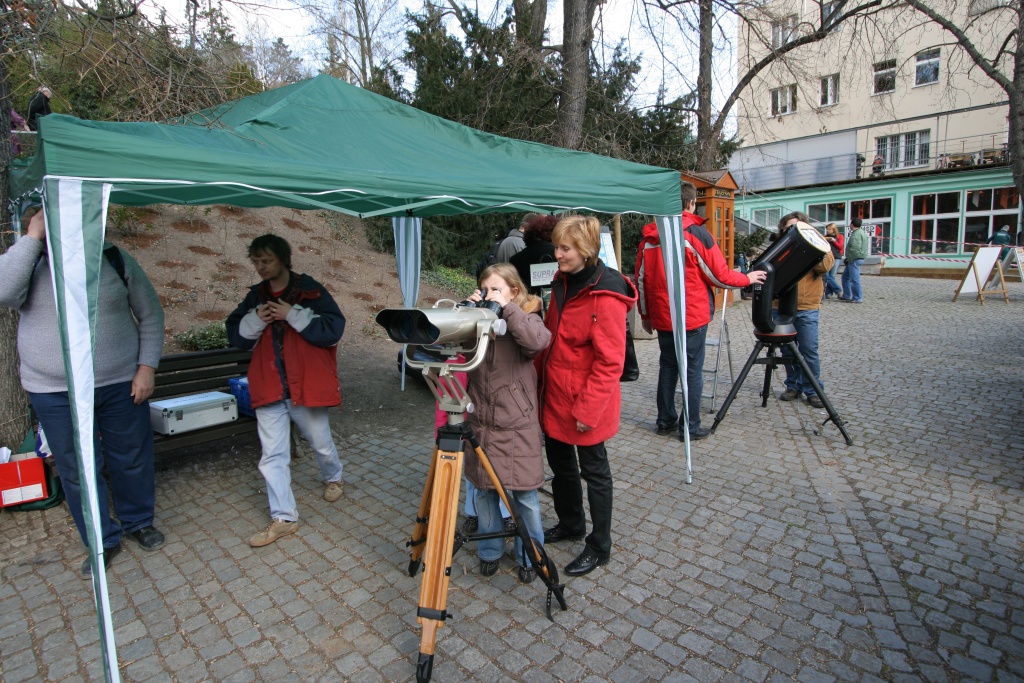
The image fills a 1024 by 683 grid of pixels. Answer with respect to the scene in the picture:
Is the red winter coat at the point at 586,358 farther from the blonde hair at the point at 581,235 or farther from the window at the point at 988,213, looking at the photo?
the window at the point at 988,213

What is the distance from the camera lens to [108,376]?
9.97 feet

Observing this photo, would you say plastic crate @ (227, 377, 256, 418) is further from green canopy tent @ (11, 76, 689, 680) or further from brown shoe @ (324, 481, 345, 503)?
green canopy tent @ (11, 76, 689, 680)

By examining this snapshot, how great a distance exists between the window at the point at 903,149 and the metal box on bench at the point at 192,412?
2702cm

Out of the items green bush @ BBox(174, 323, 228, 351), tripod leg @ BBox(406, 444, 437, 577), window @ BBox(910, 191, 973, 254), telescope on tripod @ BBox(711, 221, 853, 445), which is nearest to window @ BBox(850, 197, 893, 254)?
window @ BBox(910, 191, 973, 254)

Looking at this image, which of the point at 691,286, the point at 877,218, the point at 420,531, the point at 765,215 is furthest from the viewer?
the point at 765,215

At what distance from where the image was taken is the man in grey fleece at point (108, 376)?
287 cm

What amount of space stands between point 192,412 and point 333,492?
1.19m

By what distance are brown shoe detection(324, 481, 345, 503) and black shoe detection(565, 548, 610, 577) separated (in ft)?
5.31

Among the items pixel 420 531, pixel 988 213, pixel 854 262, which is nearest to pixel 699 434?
pixel 420 531

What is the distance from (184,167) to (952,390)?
6.72 m

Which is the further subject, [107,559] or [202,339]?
[202,339]

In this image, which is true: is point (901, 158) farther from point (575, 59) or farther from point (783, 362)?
point (783, 362)

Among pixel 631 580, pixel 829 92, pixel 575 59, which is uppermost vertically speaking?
pixel 829 92

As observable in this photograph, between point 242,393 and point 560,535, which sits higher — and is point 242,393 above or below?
above
